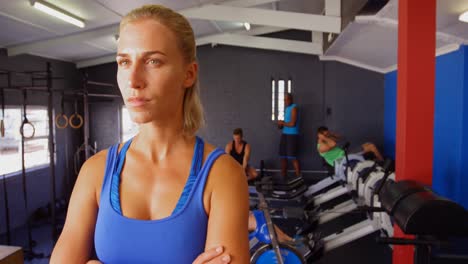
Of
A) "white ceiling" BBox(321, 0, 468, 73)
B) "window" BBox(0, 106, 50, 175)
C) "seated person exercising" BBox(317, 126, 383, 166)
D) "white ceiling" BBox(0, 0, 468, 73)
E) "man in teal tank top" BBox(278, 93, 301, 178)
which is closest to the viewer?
"white ceiling" BBox(321, 0, 468, 73)

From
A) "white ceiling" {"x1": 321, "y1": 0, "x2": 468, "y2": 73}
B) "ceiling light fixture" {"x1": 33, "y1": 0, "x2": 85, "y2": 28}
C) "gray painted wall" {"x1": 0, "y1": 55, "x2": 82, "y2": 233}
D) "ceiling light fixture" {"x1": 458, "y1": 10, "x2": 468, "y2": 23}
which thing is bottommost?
"gray painted wall" {"x1": 0, "y1": 55, "x2": 82, "y2": 233}

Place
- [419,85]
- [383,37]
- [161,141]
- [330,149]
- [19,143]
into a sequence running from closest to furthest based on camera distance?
[161,141]
[419,85]
[383,37]
[19,143]
[330,149]

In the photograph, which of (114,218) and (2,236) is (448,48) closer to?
(114,218)

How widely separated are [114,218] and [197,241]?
157 millimetres

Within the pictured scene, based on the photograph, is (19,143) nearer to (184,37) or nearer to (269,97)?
(269,97)

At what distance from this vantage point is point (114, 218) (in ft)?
2.08

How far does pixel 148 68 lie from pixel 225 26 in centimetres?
496

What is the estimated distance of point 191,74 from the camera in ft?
2.28

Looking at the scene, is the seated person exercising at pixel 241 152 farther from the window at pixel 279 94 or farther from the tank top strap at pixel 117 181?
the tank top strap at pixel 117 181

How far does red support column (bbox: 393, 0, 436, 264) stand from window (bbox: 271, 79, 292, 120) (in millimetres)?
4359

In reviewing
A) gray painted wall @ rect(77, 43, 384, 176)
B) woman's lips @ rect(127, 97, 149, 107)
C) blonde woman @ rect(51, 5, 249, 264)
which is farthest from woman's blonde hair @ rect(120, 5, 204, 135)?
gray painted wall @ rect(77, 43, 384, 176)

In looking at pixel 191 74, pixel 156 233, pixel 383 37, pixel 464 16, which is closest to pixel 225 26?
pixel 383 37

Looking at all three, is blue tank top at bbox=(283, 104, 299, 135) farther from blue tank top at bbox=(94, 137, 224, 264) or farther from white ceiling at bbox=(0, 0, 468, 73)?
blue tank top at bbox=(94, 137, 224, 264)

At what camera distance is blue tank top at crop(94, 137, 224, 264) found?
615mm
